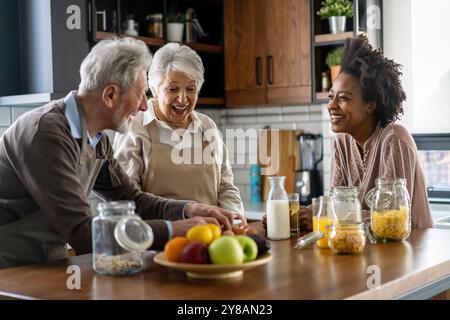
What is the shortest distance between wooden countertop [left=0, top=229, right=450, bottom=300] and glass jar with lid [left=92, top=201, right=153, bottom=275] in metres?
0.03

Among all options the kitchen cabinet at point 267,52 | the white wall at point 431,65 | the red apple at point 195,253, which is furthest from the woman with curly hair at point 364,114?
the kitchen cabinet at point 267,52

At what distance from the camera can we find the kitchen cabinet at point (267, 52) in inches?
178

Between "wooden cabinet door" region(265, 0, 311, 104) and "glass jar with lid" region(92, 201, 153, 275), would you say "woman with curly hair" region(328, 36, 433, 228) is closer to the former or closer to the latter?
"glass jar with lid" region(92, 201, 153, 275)

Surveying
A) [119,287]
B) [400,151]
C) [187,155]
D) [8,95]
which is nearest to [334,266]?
[119,287]

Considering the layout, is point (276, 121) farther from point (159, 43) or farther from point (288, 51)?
point (159, 43)

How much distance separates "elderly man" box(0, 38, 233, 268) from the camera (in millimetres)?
1991

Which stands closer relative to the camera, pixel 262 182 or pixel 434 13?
pixel 434 13

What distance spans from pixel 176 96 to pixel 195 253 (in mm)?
1468

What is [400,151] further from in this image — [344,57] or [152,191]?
[152,191]

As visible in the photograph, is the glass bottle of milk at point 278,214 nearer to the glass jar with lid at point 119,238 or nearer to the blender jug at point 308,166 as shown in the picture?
the glass jar with lid at point 119,238

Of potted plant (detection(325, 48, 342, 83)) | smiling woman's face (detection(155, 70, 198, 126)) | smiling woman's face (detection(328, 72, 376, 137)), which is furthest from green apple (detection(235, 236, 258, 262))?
potted plant (detection(325, 48, 342, 83))

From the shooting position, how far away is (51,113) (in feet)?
7.00

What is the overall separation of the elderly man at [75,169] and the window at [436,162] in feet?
7.57

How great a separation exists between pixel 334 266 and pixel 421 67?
8.88 ft
